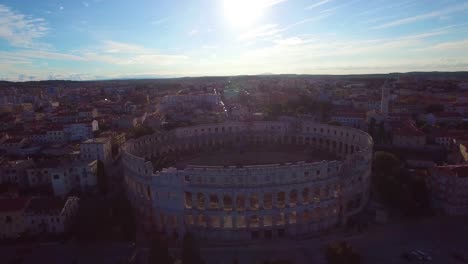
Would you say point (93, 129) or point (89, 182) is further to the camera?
point (93, 129)

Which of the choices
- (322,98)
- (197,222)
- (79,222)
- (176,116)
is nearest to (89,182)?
(79,222)

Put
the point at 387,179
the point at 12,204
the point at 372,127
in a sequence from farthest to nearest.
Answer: the point at 372,127
the point at 387,179
the point at 12,204

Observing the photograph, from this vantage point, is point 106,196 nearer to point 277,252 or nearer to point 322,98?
point 277,252

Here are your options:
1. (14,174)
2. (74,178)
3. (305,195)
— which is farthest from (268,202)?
(14,174)

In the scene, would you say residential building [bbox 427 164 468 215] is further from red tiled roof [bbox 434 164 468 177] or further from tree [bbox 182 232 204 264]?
tree [bbox 182 232 204 264]

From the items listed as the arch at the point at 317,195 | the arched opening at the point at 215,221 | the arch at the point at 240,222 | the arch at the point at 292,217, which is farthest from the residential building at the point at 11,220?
the arch at the point at 317,195

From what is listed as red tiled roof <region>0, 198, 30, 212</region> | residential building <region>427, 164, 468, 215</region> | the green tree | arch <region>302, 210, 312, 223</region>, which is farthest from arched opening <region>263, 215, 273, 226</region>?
red tiled roof <region>0, 198, 30, 212</region>

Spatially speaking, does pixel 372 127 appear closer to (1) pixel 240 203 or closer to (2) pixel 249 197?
(1) pixel 240 203

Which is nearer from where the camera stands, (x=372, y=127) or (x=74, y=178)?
(x=74, y=178)

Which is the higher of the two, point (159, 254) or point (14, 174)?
point (14, 174)

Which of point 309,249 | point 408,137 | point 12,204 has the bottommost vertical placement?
point 309,249

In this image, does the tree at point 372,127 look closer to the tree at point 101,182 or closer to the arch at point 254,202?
the arch at point 254,202
